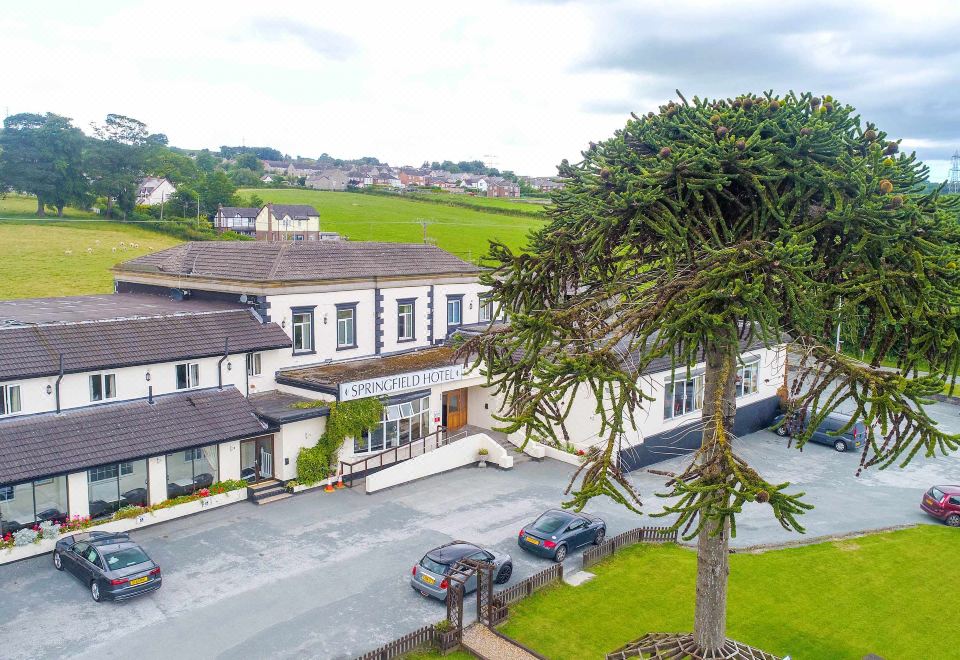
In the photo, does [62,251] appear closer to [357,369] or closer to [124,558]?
[357,369]

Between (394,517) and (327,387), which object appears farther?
(327,387)

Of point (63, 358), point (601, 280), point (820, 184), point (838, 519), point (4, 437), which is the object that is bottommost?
point (838, 519)

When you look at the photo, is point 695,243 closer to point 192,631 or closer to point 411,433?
point 192,631

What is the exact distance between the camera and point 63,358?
80.3 feet

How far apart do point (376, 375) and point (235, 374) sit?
18.2ft

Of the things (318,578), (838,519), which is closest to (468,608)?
(318,578)

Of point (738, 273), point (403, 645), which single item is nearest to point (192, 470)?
point (403, 645)

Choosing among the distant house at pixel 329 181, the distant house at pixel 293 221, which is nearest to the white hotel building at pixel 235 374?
the distant house at pixel 293 221

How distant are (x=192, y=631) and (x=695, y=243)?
15058 mm

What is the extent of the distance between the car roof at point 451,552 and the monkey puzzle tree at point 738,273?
22.6 ft

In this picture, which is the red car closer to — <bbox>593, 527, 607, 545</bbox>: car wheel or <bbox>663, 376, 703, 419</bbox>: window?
<bbox>663, 376, 703, 419</bbox>: window

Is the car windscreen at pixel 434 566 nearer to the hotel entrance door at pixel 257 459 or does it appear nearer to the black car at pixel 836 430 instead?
the hotel entrance door at pixel 257 459

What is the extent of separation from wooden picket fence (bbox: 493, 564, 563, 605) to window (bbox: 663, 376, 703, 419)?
535 inches

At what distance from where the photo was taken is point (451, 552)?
20938 mm
